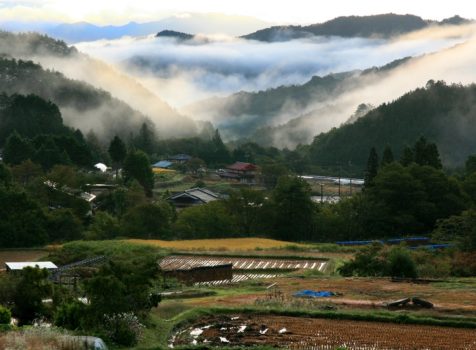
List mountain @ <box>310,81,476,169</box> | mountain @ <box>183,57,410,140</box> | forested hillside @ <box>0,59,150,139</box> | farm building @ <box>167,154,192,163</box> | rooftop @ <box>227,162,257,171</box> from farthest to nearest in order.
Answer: mountain @ <box>183,57,410,140</box>, forested hillside @ <box>0,59,150,139</box>, mountain @ <box>310,81,476,169</box>, farm building @ <box>167,154,192,163</box>, rooftop @ <box>227,162,257,171</box>

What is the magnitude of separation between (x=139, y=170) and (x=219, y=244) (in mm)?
18196

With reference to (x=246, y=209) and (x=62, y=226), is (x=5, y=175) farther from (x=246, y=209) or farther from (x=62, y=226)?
(x=246, y=209)

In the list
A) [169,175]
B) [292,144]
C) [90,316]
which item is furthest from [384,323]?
[292,144]

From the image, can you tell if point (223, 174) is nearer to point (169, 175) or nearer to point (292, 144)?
point (169, 175)

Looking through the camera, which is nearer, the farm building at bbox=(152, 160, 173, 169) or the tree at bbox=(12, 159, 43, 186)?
the tree at bbox=(12, 159, 43, 186)

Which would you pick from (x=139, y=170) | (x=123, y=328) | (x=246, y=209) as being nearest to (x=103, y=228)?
(x=246, y=209)

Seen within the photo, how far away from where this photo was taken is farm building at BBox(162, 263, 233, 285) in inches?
1182

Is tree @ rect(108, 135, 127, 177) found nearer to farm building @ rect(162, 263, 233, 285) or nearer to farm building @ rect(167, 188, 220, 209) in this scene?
farm building @ rect(167, 188, 220, 209)

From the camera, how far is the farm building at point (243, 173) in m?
72.2

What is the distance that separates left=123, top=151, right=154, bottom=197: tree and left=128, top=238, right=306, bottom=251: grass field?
1576cm

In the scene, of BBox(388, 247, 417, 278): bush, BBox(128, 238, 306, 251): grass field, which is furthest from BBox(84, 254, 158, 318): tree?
BBox(128, 238, 306, 251): grass field

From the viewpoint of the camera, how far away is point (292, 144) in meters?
124

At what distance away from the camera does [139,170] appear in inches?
2221

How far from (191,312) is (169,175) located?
51.6m
